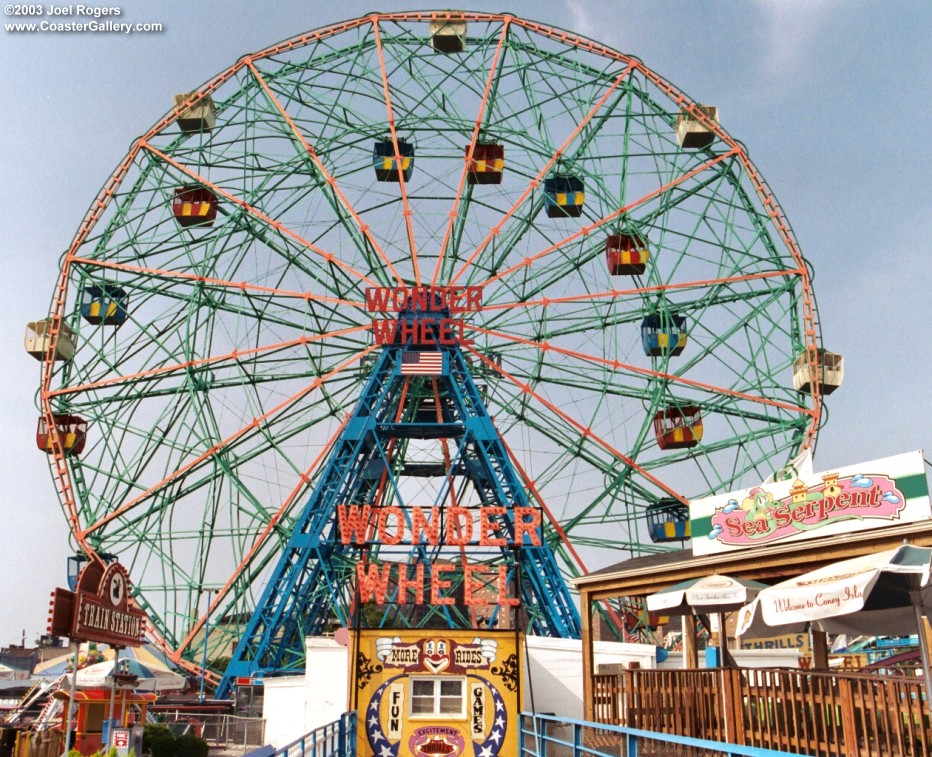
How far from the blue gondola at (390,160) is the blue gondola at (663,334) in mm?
8796

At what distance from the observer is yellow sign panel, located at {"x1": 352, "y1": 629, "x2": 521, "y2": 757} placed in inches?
618

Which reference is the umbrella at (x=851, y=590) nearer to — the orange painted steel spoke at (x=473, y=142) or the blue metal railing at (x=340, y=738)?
the blue metal railing at (x=340, y=738)

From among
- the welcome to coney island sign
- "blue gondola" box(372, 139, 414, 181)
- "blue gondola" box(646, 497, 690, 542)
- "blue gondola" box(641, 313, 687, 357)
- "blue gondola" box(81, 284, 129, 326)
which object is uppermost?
"blue gondola" box(372, 139, 414, 181)

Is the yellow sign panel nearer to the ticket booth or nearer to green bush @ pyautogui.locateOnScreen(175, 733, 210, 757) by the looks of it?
green bush @ pyautogui.locateOnScreen(175, 733, 210, 757)

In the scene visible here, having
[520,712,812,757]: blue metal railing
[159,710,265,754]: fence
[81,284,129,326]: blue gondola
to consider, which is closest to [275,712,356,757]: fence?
[520,712,812,757]: blue metal railing

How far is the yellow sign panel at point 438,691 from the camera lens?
15.7m

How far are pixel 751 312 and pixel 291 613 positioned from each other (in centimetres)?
1595

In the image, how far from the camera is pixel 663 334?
30.0 meters

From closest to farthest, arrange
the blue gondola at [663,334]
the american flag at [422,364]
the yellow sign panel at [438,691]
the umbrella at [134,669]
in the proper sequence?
the yellow sign panel at [438,691], the umbrella at [134,669], the american flag at [422,364], the blue gondola at [663,334]

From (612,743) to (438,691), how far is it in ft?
19.9

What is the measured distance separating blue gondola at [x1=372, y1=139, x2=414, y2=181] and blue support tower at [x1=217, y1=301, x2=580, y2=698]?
498 cm

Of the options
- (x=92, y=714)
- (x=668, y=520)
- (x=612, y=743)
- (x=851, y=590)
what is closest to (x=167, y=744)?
(x=92, y=714)

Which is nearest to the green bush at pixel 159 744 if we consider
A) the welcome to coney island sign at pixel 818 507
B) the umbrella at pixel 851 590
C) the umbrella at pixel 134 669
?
→ the umbrella at pixel 134 669

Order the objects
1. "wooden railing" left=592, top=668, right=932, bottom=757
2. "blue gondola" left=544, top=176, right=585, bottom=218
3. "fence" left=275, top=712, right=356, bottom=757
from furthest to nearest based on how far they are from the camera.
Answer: "blue gondola" left=544, top=176, right=585, bottom=218
"fence" left=275, top=712, right=356, bottom=757
"wooden railing" left=592, top=668, right=932, bottom=757
